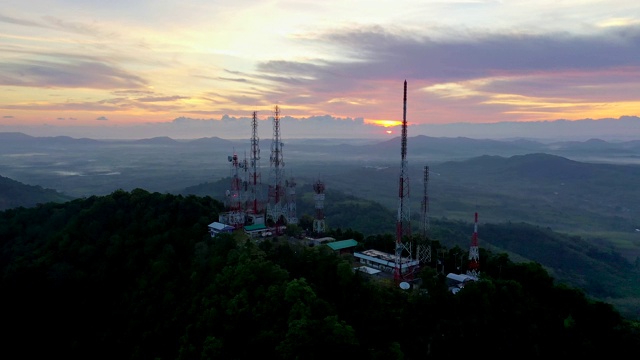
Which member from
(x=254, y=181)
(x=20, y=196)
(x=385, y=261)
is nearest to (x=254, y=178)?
(x=254, y=181)

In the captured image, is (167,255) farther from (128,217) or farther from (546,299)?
(546,299)

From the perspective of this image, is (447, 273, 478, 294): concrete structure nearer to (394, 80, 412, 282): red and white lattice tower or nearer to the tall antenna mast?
(394, 80, 412, 282): red and white lattice tower

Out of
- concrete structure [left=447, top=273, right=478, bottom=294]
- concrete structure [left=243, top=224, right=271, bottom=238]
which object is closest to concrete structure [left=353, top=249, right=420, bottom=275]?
concrete structure [left=447, top=273, right=478, bottom=294]

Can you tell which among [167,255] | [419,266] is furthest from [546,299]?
[167,255]

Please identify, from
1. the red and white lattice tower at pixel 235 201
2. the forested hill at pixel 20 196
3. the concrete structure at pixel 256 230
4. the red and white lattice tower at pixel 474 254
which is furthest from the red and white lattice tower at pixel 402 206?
the forested hill at pixel 20 196

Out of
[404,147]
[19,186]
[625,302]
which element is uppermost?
[404,147]

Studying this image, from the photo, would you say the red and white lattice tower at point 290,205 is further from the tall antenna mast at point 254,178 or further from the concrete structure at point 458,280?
the concrete structure at point 458,280

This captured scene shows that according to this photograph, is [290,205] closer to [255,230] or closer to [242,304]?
[255,230]
